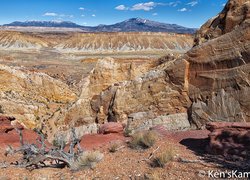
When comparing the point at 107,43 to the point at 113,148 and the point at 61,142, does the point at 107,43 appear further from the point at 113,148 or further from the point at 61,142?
the point at 61,142

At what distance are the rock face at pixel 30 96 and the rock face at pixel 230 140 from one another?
50.9 feet

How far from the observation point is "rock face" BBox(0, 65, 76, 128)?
23.1m

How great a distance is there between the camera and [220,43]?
39.0 ft

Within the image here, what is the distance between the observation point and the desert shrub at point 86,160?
861 centimetres

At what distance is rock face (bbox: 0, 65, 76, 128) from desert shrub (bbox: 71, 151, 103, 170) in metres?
14.1

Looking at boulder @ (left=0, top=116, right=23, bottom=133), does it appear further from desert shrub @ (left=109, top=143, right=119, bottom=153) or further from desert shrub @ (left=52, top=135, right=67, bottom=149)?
desert shrub @ (left=109, top=143, right=119, bottom=153)

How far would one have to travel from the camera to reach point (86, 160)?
8734 mm

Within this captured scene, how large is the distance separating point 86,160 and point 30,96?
20417 mm

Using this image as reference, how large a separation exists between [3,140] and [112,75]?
31.6ft

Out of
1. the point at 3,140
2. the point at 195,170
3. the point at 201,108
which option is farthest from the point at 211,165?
the point at 3,140

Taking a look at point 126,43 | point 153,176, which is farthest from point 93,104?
point 126,43

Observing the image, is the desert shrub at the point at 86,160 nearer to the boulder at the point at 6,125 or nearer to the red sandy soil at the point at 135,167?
the red sandy soil at the point at 135,167

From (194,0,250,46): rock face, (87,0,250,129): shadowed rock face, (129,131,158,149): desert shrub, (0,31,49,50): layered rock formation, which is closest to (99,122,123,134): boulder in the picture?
(87,0,250,129): shadowed rock face

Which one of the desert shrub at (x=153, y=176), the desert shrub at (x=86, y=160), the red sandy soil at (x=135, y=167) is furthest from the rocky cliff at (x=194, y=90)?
the desert shrub at (x=153, y=176)
